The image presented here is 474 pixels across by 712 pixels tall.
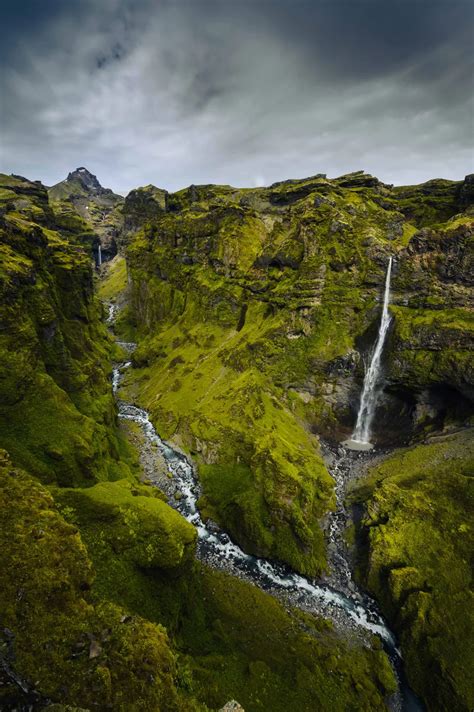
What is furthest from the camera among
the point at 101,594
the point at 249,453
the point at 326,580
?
the point at 249,453

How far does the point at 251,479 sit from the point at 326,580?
1518cm

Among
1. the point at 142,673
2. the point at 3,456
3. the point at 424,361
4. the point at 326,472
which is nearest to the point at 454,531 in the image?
the point at 326,472

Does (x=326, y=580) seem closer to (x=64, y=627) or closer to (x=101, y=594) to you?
(x=101, y=594)

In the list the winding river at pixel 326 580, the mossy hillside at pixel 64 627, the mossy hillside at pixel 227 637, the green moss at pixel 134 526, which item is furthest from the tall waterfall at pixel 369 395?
the mossy hillside at pixel 64 627

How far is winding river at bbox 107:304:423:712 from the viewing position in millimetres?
34453

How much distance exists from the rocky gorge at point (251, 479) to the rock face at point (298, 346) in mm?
434

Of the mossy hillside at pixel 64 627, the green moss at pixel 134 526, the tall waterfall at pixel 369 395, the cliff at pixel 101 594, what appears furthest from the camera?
the tall waterfall at pixel 369 395

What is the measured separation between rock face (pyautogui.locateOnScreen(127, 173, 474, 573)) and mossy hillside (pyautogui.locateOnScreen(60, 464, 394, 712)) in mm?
9575

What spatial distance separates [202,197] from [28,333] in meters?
132

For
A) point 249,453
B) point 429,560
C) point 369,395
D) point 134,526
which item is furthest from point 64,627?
point 369,395

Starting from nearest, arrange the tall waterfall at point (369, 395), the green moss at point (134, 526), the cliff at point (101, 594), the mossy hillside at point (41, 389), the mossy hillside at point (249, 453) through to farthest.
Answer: the cliff at point (101, 594) < the green moss at point (134, 526) < the mossy hillside at point (41, 389) < the mossy hillside at point (249, 453) < the tall waterfall at point (369, 395)

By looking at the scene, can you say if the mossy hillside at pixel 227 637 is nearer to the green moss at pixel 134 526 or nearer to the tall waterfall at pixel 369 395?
the green moss at pixel 134 526

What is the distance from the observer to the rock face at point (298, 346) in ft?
163

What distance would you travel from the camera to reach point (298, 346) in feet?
247
